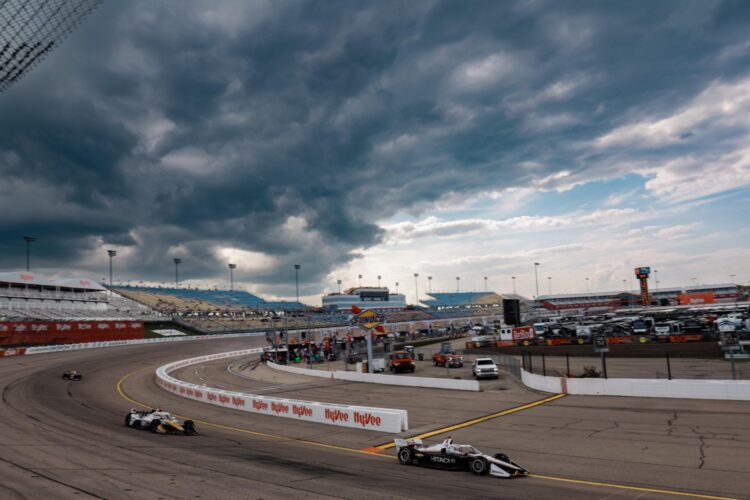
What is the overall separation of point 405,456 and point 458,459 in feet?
6.08

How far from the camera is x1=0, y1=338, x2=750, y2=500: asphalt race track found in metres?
12.2

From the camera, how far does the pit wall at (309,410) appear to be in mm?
21000

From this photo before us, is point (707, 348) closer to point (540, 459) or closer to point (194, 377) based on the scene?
point (540, 459)

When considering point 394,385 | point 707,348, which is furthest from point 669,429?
point 707,348

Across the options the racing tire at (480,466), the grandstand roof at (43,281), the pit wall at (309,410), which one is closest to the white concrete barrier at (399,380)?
the pit wall at (309,410)

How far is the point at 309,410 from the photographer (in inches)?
964

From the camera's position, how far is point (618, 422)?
20016 millimetres

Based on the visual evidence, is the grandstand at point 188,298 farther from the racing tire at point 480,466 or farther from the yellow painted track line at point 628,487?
the yellow painted track line at point 628,487

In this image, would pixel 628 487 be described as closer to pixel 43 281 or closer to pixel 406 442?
pixel 406 442

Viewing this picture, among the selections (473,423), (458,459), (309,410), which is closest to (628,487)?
(458,459)

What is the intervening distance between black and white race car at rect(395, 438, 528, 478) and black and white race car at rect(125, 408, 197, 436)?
395 inches

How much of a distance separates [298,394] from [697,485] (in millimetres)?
26146

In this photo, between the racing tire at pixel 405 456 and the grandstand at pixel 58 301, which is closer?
the racing tire at pixel 405 456

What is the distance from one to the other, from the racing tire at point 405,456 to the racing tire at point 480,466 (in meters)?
2.10
